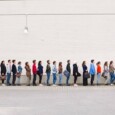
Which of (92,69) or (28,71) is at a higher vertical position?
(92,69)

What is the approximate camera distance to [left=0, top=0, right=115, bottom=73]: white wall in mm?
28562

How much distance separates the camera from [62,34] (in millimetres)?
28594

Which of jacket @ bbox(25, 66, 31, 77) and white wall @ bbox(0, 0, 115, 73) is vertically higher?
white wall @ bbox(0, 0, 115, 73)

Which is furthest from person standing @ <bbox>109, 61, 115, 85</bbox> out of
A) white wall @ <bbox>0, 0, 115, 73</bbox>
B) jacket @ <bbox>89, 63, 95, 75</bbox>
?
jacket @ <bbox>89, 63, 95, 75</bbox>

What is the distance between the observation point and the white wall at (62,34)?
28562 millimetres

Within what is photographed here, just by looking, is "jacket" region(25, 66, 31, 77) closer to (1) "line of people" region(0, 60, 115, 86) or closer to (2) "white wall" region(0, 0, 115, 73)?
(1) "line of people" region(0, 60, 115, 86)
